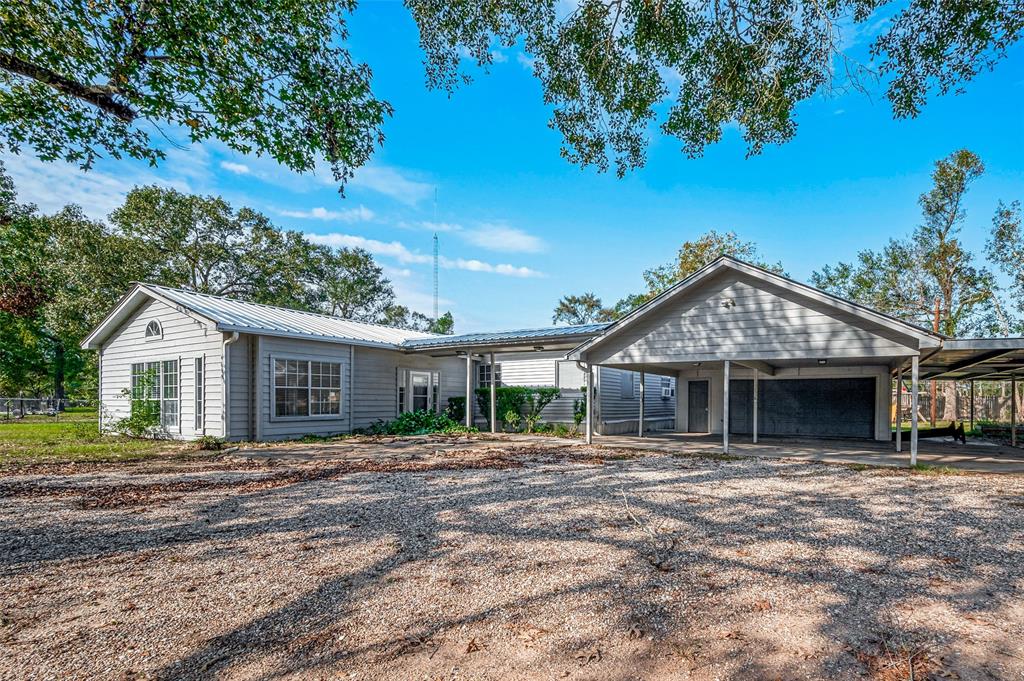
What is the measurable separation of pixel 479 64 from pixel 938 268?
27.1 metres

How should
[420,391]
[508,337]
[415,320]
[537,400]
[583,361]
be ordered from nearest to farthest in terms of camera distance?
1. [583,361]
2. [508,337]
3. [537,400]
4. [420,391]
5. [415,320]

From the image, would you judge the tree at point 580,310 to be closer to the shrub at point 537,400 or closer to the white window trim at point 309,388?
the shrub at point 537,400

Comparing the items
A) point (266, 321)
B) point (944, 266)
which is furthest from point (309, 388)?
point (944, 266)

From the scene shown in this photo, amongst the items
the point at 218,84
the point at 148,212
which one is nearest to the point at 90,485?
the point at 218,84

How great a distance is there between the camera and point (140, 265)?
86.3 ft

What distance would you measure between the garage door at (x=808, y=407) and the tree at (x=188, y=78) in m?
13.5

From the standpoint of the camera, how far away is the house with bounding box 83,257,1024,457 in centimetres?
1015

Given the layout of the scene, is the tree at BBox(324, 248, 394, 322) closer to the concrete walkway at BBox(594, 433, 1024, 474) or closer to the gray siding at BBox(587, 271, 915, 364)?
the concrete walkway at BBox(594, 433, 1024, 474)

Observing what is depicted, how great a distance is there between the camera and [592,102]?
785 centimetres

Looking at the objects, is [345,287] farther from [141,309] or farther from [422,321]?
[141,309]

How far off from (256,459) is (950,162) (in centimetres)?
3084

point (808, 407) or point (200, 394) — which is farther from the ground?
point (200, 394)

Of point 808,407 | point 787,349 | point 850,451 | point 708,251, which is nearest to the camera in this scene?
point 787,349

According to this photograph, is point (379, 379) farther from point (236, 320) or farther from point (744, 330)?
point (744, 330)
